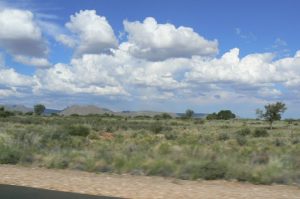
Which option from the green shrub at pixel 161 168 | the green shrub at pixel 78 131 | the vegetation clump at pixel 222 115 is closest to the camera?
the green shrub at pixel 161 168

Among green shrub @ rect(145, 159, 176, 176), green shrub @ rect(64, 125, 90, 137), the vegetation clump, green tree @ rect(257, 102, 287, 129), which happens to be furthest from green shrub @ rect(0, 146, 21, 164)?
the vegetation clump

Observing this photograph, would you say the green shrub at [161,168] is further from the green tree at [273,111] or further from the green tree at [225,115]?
the green tree at [225,115]

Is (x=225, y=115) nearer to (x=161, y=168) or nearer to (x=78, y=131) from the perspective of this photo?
(x=78, y=131)

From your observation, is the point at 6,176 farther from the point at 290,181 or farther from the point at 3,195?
the point at 290,181

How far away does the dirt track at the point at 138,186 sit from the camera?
14.1 metres

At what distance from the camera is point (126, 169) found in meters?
19.0

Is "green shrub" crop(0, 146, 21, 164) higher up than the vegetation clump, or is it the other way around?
the vegetation clump

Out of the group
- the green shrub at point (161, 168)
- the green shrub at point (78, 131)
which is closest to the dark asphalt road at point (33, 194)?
the green shrub at point (161, 168)

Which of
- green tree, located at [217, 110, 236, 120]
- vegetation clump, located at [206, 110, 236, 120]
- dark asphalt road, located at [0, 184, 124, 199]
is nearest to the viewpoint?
dark asphalt road, located at [0, 184, 124, 199]

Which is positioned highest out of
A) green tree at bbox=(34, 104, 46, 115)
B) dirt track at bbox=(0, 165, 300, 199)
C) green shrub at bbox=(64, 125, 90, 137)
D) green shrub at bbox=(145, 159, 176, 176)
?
green tree at bbox=(34, 104, 46, 115)

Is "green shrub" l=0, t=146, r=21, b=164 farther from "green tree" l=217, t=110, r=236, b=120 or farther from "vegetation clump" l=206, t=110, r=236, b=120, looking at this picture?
"green tree" l=217, t=110, r=236, b=120

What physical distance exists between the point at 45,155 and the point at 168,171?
5.72 m

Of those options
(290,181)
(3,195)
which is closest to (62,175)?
(3,195)

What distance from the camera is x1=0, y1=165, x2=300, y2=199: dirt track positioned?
14.1 meters
